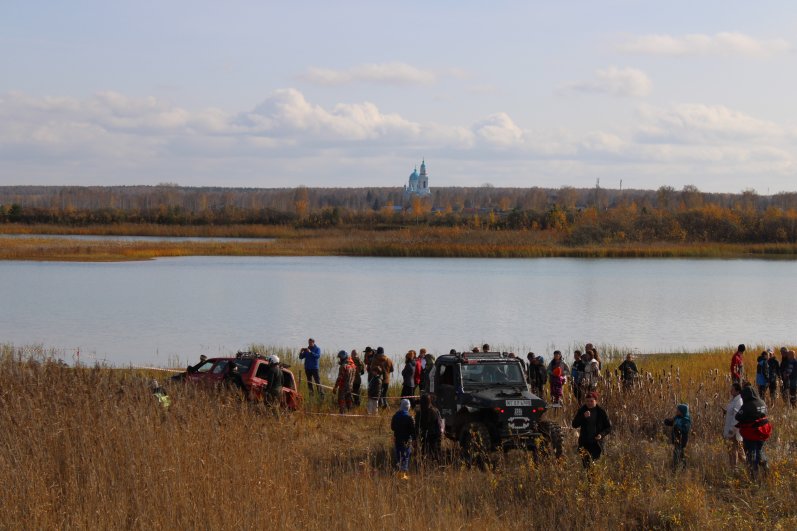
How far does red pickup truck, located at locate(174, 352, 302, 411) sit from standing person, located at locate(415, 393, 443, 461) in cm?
377

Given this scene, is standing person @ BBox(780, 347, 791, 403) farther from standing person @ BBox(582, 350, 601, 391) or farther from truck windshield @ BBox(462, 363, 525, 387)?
truck windshield @ BBox(462, 363, 525, 387)

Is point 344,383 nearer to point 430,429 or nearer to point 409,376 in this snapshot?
point 409,376

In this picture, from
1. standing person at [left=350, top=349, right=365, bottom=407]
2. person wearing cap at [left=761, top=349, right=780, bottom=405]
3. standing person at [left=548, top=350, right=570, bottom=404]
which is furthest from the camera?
standing person at [left=350, top=349, right=365, bottom=407]

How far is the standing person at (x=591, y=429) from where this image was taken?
42.0ft

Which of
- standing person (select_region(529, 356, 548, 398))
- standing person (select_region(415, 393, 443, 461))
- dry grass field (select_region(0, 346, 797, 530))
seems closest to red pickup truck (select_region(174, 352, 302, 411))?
dry grass field (select_region(0, 346, 797, 530))

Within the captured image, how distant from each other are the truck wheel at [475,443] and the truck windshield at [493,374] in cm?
94

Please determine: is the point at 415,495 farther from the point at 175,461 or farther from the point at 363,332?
the point at 363,332

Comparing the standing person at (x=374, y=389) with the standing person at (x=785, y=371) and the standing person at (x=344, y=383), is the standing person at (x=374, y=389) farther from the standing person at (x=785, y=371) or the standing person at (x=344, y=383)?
the standing person at (x=785, y=371)

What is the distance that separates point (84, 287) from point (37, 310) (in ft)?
38.7

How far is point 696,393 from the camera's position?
18000 millimetres

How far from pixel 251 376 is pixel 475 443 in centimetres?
542

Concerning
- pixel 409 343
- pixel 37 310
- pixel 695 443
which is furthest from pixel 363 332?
pixel 695 443

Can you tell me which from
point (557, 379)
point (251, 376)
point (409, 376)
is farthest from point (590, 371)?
point (251, 376)

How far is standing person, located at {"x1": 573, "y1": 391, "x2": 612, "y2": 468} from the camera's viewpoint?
42.0 ft
